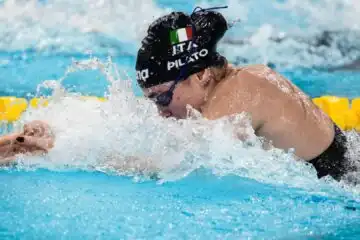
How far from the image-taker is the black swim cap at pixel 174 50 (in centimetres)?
252

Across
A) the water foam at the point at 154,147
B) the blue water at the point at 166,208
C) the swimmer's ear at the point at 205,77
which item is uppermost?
the swimmer's ear at the point at 205,77

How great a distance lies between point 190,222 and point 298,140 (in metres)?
0.67

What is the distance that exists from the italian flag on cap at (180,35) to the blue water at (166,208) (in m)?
0.59

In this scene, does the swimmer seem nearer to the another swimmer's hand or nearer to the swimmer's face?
the swimmer's face

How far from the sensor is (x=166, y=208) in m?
2.11

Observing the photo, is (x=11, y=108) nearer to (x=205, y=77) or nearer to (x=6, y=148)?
(x=6, y=148)

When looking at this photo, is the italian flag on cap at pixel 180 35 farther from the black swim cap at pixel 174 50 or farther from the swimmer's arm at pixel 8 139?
the swimmer's arm at pixel 8 139

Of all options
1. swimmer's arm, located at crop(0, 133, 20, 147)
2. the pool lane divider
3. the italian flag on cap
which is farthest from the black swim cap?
the pool lane divider

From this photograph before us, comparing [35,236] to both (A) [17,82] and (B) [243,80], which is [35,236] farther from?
(A) [17,82]

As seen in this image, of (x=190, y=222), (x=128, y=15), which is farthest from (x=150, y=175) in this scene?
(x=128, y=15)

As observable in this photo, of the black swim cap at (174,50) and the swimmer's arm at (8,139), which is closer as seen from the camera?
the black swim cap at (174,50)

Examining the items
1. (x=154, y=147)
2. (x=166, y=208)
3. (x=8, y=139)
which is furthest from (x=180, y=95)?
(x=8, y=139)

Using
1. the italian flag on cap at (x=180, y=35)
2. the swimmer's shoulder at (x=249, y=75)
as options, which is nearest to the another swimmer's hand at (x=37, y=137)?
the italian flag on cap at (x=180, y=35)

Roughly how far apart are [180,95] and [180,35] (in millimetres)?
261
